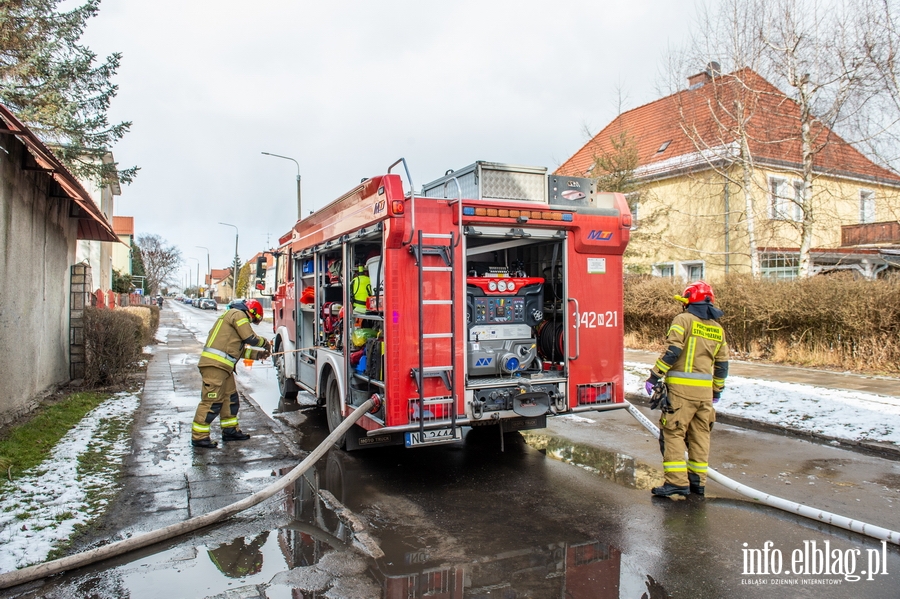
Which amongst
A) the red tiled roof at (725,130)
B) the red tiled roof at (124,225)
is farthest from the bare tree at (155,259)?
the red tiled roof at (725,130)

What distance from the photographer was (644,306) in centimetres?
1703

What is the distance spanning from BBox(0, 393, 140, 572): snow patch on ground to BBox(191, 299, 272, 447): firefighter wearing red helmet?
83cm

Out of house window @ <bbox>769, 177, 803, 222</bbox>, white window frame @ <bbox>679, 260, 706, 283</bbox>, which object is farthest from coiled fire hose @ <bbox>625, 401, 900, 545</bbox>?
white window frame @ <bbox>679, 260, 706, 283</bbox>

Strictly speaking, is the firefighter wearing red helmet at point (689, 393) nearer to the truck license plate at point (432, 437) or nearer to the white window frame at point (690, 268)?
the truck license plate at point (432, 437)

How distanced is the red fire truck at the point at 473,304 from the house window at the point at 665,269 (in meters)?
18.0

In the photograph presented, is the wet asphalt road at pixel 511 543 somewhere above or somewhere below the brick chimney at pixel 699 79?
below

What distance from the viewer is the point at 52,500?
4.92 m

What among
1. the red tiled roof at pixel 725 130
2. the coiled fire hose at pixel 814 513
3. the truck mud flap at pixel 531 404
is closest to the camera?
the coiled fire hose at pixel 814 513

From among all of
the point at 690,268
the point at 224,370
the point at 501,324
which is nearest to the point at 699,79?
the point at 690,268

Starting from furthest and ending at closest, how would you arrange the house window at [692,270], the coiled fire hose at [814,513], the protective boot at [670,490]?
the house window at [692,270]
the protective boot at [670,490]
the coiled fire hose at [814,513]

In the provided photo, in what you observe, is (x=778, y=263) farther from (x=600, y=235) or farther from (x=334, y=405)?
(x=334, y=405)

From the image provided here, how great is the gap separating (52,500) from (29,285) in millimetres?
4395

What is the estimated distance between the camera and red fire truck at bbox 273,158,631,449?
17.3 feet

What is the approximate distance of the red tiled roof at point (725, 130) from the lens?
17297mm
